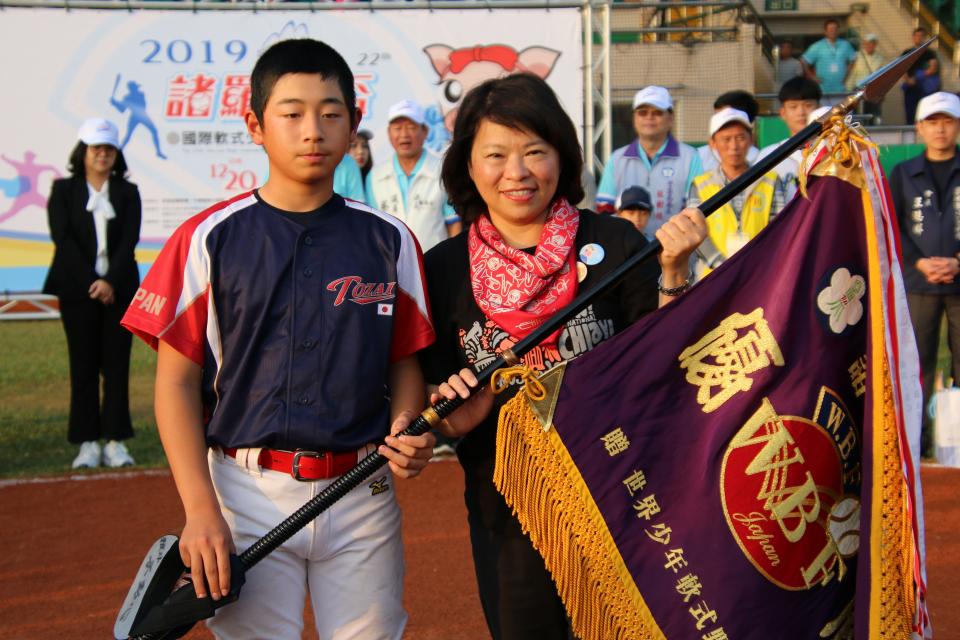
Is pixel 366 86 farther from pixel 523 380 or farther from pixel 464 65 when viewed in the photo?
pixel 523 380

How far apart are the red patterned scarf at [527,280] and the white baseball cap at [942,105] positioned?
5.28 m

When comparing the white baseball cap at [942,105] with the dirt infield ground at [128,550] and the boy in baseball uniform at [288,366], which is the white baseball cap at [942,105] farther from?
the boy in baseball uniform at [288,366]

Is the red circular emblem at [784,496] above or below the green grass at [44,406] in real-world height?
above

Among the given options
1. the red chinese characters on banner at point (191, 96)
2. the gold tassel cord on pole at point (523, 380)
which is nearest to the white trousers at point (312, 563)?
the gold tassel cord on pole at point (523, 380)

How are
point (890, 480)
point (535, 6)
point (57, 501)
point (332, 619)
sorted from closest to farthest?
point (890, 480) → point (332, 619) → point (57, 501) → point (535, 6)

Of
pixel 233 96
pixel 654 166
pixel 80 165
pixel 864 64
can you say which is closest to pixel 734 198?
pixel 654 166

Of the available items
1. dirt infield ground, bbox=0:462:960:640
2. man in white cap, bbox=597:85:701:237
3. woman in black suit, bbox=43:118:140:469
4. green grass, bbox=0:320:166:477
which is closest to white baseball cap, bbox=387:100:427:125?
man in white cap, bbox=597:85:701:237

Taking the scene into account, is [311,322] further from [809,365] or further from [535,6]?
[535,6]

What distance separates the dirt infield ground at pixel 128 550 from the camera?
4793 mm

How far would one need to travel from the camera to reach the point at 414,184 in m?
7.97

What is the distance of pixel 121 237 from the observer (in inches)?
298

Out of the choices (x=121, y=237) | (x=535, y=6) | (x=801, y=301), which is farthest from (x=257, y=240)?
(x=535, y=6)

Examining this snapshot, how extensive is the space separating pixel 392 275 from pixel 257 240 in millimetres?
357

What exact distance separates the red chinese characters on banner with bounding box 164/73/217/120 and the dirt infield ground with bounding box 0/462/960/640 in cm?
451
